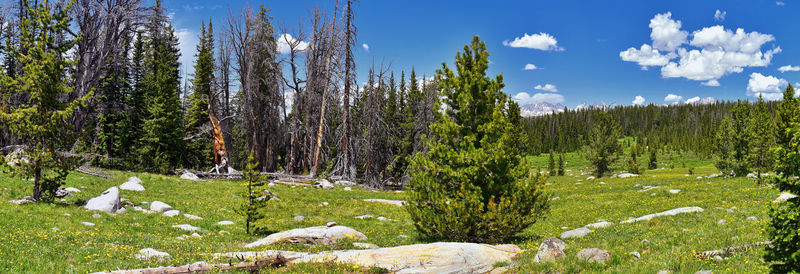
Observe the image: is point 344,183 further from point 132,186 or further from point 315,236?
point 315,236

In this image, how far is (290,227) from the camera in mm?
17750

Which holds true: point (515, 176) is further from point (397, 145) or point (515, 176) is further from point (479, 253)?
point (397, 145)

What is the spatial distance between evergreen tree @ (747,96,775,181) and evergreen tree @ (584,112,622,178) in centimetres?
1543

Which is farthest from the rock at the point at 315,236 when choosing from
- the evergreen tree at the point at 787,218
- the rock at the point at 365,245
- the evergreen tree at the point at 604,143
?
the evergreen tree at the point at 604,143

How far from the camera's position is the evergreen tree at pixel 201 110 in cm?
3981

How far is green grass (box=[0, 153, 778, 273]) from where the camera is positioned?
9.05 metres

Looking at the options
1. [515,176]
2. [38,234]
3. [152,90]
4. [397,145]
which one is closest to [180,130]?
[152,90]

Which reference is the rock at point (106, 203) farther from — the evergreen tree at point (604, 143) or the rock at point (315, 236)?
the evergreen tree at point (604, 143)


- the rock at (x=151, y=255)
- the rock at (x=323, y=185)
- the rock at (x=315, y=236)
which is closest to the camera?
the rock at (x=151, y=255)

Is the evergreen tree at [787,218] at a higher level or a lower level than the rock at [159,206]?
higher

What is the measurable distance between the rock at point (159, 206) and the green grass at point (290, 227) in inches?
25.2

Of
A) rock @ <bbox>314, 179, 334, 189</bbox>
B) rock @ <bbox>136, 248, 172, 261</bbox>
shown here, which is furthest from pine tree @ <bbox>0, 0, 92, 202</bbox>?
rock @ <bbox>314, 179, 334, 189</bbox>

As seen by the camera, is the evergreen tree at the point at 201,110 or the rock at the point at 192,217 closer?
the rock at the point at 192,217

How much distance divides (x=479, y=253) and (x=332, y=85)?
28.2 meters
